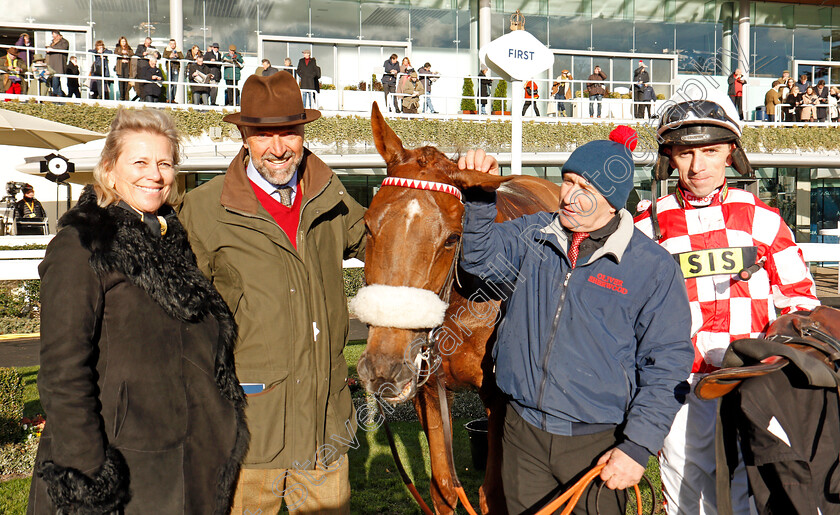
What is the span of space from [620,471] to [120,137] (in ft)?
6.57

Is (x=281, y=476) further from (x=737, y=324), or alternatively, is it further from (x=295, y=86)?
(x=737, y=324)

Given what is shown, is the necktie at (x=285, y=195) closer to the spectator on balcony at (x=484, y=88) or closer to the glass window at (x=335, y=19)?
the spectator on balcony at (x=484, y=88)

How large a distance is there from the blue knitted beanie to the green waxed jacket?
39.0 inches

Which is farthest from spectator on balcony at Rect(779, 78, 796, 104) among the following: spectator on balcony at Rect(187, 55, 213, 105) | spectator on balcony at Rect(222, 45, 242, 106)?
spectator on balcony at Rect(187, 55, 213, 105)

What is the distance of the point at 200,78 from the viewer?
1515cm

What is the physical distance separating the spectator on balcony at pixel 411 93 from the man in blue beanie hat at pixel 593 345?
47.4ft

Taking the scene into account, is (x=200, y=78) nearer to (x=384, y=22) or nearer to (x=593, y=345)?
(x=384, y=22)

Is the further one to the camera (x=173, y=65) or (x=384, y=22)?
(x=384, y=22)

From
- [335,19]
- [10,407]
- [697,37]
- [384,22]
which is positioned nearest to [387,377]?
[10,407]

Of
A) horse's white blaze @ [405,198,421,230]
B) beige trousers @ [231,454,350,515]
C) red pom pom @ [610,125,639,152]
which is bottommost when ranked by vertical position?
beige trousers @ [231,454,350,515]

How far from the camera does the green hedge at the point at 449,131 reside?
13.5 meters

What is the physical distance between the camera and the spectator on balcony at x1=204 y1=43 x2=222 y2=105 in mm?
15391

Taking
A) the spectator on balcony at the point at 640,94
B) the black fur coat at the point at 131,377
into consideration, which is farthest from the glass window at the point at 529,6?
the black fur coat at the point at 131,377

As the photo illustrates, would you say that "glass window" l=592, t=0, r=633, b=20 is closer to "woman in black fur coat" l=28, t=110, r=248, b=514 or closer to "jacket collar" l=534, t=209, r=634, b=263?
"jacket collar" l=534, t=209, r=634, b=263
